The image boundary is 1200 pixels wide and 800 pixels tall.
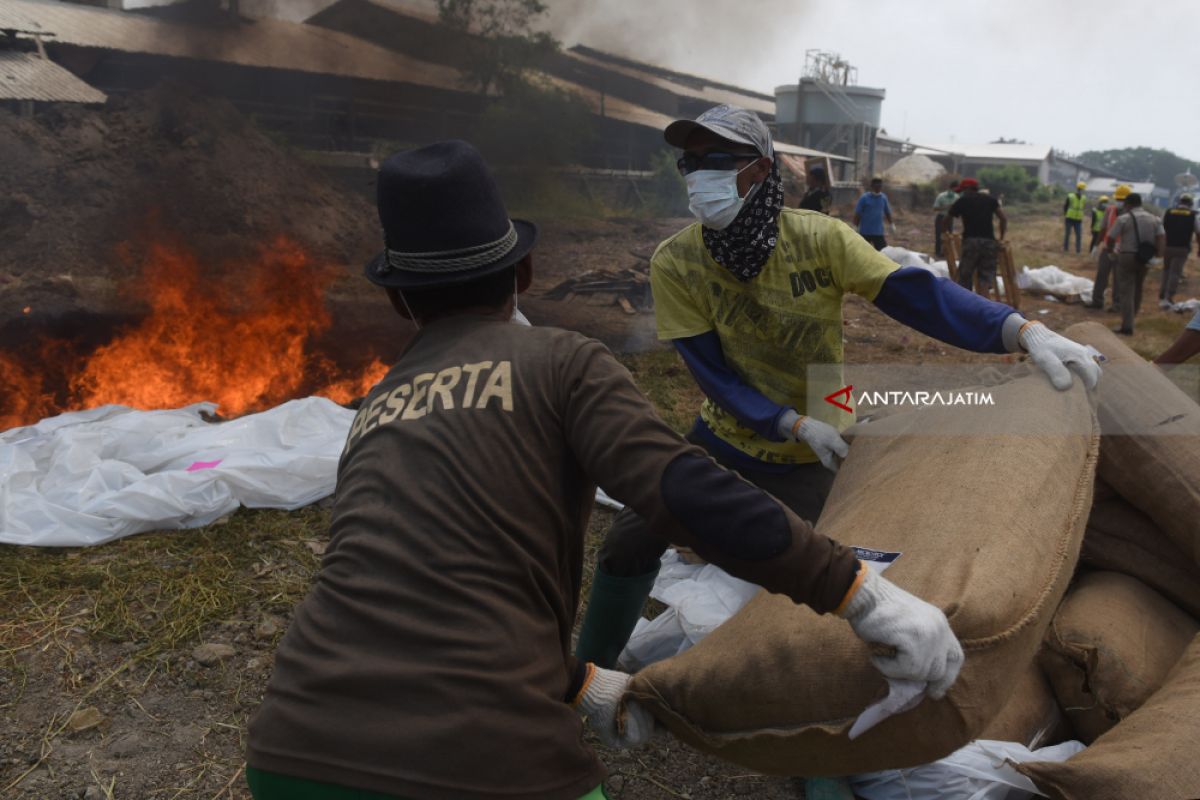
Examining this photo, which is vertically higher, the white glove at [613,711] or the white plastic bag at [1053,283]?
the white glove at [613,711]

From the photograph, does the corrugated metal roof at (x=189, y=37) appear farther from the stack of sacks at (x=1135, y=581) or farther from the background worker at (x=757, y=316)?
the stack of sacks at (x=1135, y=581)

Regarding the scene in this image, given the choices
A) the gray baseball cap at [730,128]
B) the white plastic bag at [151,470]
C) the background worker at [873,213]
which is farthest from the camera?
the background worker at [873,213]

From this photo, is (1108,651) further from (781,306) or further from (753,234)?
(753,234)

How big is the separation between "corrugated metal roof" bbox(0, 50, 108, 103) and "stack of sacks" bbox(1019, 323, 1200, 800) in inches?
377

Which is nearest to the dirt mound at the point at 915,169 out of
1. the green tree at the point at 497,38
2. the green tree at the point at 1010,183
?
the green tree at the point at 1010,183

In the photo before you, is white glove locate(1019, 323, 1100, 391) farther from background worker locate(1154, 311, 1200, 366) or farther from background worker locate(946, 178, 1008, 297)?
background worker locate(946, 178, 1008, 297)

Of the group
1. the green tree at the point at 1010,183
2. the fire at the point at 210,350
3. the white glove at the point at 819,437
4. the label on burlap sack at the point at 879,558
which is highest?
the label on burlap sack at the point at 879,558

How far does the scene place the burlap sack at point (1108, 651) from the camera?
208 centimetres

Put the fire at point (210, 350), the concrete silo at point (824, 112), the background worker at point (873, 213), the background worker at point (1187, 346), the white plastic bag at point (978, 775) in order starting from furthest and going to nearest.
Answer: the concrete silo at point (824, 112) → the background worker at point (873, 213) → the fire at point (210, 350) → the background worker at point (1187, 346) → the white plastic bag at point (978, 775)

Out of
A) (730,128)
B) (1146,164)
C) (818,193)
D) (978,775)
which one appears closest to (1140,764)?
(978,775)

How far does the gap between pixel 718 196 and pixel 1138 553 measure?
4.98 feet

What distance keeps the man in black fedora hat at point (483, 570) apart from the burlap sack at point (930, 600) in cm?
19

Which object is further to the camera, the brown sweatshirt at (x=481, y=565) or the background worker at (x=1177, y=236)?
the background worker at (x=1177, y=236)

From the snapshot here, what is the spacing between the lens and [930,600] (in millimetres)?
1562
